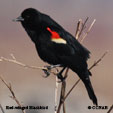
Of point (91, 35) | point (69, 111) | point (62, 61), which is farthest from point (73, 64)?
point (91, 35)

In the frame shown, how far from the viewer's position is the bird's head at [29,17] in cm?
353

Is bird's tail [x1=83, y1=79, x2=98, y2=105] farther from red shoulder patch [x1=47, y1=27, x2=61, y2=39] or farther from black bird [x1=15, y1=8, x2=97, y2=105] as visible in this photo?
red shoulder patch [x1=47, y1=27, x2=61, y2=39]

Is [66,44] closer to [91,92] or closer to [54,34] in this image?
[54,34]

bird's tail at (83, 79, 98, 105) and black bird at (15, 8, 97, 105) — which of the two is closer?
bird's tail at (83, 79, 98, 105)

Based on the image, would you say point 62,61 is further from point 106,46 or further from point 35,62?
point 106,46

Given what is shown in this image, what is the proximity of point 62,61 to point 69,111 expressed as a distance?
10.3 feet

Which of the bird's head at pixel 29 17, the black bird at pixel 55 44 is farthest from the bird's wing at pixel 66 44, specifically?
the bird's head at pixel 29 17

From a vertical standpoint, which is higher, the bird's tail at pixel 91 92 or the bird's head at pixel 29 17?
→ the bird's head at pixel 29 17

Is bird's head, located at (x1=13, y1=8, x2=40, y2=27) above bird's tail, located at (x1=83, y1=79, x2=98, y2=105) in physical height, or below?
above

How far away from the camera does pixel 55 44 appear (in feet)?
12.1

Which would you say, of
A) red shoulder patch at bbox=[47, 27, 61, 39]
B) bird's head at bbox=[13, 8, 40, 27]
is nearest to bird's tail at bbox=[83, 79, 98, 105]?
red shoulder patch at bbox=[47, 27, 61, 39]

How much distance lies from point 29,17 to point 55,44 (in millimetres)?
252

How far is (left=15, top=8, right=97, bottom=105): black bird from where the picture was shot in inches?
138

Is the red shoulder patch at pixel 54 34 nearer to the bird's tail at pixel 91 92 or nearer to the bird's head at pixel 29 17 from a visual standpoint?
the bird's head at pixel 29 17
